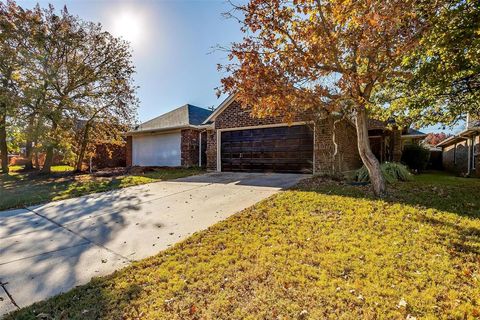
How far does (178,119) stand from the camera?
666 inches

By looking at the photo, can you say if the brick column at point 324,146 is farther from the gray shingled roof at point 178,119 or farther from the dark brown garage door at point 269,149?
the gray shingled roof at point 178,119

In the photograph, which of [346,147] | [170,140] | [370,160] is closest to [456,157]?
[346,147]

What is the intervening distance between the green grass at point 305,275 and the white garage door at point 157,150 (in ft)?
38.5

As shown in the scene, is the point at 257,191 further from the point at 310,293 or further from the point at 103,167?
the point at 103,167

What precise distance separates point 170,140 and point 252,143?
611cm

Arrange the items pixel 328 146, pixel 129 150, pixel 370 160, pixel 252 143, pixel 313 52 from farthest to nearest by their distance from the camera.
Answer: pixel 129 150, pixel 252 143, pixel 328 146, pixel 370 160, pixel 313 52

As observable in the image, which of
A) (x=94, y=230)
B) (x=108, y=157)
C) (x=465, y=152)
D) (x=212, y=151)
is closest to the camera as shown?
(x=94, y=230)

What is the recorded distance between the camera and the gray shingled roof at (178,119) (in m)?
16.2

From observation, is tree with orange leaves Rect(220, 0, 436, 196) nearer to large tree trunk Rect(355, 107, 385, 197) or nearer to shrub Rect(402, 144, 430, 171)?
large tree trunk Rect(355, 107, 385, 197)

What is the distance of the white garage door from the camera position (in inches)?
640

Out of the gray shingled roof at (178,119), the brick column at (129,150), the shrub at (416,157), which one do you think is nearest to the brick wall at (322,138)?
the gray shingled roof at (178,119)

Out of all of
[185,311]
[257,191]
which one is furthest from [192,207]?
[185,311]

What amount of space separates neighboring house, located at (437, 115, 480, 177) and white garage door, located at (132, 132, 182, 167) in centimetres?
1450

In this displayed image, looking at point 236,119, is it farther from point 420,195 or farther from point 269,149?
point 420,195
